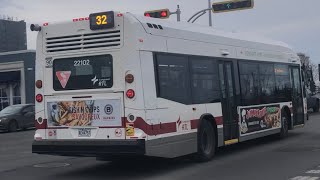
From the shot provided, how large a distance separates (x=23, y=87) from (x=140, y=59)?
118ft

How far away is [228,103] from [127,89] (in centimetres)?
409

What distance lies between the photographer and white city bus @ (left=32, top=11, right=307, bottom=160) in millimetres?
10336

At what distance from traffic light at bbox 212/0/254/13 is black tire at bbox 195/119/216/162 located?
16478mm

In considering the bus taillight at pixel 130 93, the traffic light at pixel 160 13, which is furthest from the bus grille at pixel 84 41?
the traffic light at pixel 160 13

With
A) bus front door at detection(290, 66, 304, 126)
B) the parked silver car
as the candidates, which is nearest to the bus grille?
bus front door at detection(290, 66, 304, 126)

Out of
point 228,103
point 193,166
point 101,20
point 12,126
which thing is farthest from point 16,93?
point 101,20

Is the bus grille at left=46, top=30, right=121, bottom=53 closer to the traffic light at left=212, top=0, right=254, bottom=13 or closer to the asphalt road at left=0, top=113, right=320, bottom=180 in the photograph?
the asphalt road at left=0, top=113, right=320, bottom=180

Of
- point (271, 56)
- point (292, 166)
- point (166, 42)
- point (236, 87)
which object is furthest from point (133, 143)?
point (271, 56)

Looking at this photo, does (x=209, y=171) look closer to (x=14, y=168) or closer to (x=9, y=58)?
(x=14, y=168)

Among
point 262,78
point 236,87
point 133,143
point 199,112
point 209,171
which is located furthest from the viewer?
point 262,78

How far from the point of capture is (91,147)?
10.4 metres

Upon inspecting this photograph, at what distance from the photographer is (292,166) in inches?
447

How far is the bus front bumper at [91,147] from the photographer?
10055mm

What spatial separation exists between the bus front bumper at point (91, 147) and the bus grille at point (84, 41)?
1942 millimetres
